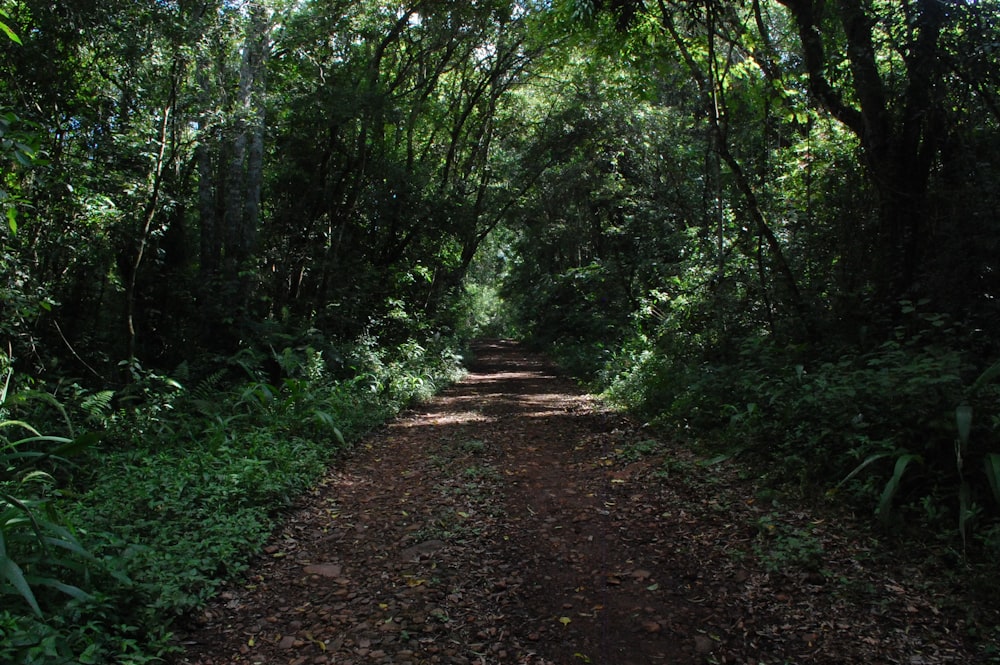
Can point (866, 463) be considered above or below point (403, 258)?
below

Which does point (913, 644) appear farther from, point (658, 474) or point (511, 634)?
point (658, 474)

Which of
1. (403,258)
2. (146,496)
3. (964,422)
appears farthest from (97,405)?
(403,258)

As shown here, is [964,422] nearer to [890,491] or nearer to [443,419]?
[890,491]

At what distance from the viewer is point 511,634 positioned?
3.53m

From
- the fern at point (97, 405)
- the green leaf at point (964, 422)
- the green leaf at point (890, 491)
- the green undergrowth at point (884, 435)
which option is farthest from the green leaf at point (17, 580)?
the green leaf at point (964, 422)

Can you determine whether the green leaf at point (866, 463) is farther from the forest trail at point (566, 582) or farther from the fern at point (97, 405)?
the fern at point (97, 405)

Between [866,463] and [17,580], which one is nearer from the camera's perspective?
[17,580]

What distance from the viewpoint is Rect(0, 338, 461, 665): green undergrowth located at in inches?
124

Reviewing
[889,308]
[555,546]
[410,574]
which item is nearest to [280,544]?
[410,574]

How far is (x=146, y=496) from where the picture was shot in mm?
4801

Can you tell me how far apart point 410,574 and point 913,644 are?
3.00 m

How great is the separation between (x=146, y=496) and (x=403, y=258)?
40.2 ft

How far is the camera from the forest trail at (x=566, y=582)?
10.8 ft

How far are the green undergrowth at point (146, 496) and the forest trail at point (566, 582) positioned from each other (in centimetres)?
33
